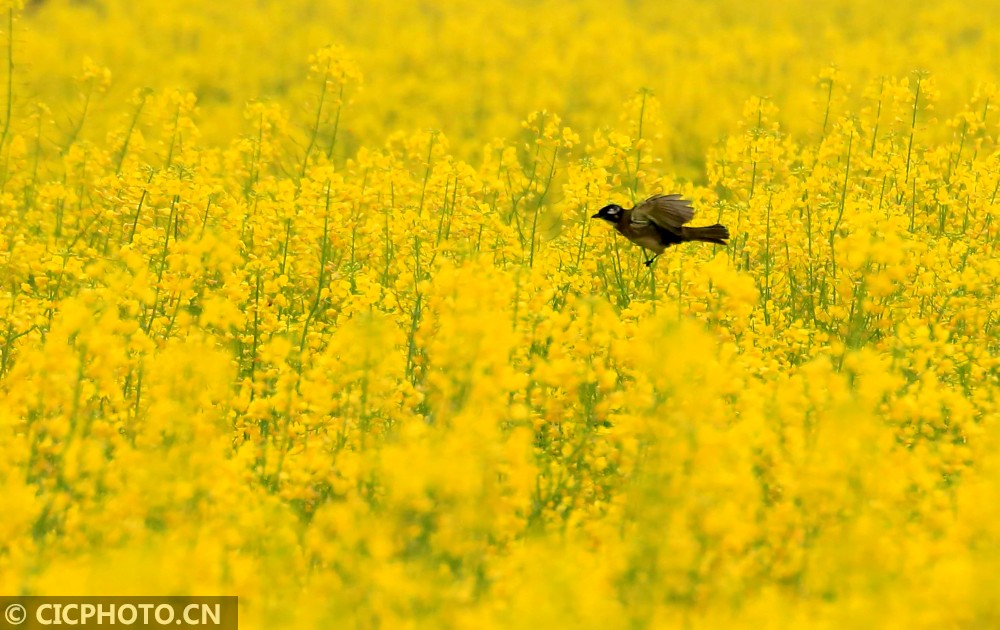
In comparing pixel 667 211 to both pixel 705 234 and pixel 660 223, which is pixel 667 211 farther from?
pixel 705 234

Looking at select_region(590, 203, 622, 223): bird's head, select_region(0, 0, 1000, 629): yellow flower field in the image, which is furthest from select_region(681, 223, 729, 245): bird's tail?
select_region(590, 203, 622, 223): bird's head

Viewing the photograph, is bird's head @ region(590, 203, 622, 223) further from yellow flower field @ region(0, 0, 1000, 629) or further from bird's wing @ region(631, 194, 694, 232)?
yellow flower field @ region(0, 0, 1000, 629)

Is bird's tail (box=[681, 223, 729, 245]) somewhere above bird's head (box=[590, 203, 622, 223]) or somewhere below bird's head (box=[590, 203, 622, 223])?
below

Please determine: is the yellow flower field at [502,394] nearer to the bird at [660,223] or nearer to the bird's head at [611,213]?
the bird at [660,223]

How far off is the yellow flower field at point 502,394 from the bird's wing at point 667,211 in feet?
0.88

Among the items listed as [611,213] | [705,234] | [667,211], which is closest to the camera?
[667,211]

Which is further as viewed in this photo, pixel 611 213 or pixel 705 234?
pixel 611 213

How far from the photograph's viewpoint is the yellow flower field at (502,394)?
407 centimetres

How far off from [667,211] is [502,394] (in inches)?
73.7

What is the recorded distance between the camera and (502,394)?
16.3 feet

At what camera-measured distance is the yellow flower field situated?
407cm

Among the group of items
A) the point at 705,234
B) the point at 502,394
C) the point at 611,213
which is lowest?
the point at 502,394

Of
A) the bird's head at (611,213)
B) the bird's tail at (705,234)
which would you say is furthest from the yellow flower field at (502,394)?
the bird's head at (611,213)

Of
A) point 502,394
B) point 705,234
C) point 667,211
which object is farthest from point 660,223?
point 502,394
